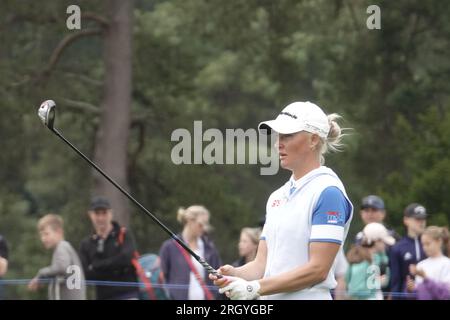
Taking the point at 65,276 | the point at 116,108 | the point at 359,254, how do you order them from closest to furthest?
1. the point at 359,254
2. the point at 65,276
3. the point at 116,108

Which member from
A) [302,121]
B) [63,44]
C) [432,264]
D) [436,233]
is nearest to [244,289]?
[302,121]

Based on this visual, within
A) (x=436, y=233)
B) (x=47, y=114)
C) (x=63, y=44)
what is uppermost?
(x=63, y=44)

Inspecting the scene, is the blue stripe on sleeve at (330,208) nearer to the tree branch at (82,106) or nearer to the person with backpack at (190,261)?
the person with backpack at (190,261)

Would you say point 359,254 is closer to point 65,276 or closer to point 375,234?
point 375,234

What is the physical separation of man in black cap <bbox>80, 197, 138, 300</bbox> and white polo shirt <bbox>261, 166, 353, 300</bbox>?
5605 millimetres

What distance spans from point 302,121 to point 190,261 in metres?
5.95

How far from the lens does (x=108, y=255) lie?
11.2 metres

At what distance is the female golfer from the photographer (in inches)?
215

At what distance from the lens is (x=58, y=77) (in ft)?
69.9

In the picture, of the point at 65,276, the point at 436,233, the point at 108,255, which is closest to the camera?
the point at 436,233

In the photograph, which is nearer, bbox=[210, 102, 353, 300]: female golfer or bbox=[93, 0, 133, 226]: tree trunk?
bbox=[210, 102, 353, 300]: female golfer

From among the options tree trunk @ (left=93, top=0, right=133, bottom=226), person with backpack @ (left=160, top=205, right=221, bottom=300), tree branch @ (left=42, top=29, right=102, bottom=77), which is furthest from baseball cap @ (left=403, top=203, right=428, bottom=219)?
tree branch @ (left=42, top=29, right=102, bottom=77)

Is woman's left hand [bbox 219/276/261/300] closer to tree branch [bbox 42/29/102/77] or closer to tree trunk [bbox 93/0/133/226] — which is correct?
tree trunk [bbox 93/0/133/226]

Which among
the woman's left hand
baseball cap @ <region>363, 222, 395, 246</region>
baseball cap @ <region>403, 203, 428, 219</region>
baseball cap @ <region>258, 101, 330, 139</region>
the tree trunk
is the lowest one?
the woman's left hand
